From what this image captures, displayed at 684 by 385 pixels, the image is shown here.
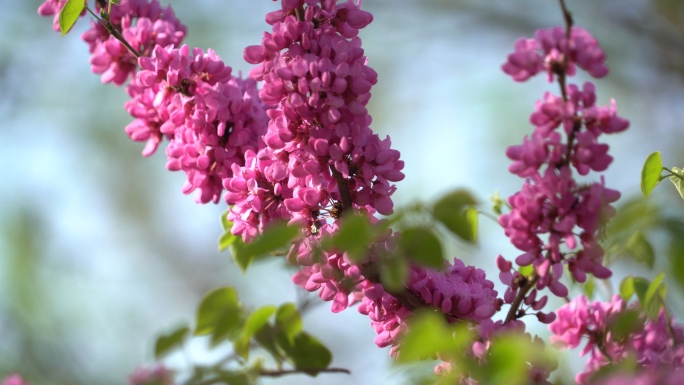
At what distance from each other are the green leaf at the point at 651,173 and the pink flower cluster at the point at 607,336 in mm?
178

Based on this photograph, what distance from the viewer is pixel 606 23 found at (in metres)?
8.09

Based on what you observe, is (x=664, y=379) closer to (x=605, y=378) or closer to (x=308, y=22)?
(x=605, y=378)

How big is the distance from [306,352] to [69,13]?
64 centimetres

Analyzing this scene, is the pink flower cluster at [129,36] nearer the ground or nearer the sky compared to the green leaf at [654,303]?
nearer the sky

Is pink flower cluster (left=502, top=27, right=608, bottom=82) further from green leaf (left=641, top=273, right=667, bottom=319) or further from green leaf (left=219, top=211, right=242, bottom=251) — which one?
green leaf (left=219, top=211, right=242, bottom=251)

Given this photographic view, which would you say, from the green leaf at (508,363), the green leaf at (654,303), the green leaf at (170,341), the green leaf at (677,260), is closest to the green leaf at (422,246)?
the green leaf at (508,363)

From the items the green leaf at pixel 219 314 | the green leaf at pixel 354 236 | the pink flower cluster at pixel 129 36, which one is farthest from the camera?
the pink flower cluster at pixel 129 36

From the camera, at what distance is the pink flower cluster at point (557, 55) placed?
877 mm

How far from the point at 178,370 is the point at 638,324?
71cm

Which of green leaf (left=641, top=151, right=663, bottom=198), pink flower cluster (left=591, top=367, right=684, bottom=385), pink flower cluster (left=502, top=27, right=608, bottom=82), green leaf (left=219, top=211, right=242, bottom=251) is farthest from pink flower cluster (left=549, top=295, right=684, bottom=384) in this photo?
green leaf (left=219, top=211, right=242, bottom=251)

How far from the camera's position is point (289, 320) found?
53.5 inches

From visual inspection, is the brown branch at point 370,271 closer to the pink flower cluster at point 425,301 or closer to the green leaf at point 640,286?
the pink flower cluster at point 425,301

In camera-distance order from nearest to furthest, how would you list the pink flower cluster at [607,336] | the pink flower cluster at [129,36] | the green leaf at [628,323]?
the green leaf at [628,323] < the pink flower cluster at [607,336] < the pink flower cluster at [129,36]

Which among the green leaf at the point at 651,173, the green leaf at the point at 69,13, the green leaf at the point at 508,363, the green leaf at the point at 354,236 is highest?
the green leaf at the point at 69,13
